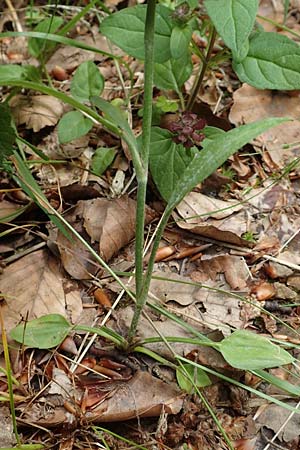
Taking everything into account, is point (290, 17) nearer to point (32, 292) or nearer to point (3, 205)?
point (3, 205)

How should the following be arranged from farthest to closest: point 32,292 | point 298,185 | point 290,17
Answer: point 290,17, point 298,185, point 32,292

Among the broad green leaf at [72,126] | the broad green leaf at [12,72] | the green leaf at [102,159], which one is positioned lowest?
the green leaf at [102,159]

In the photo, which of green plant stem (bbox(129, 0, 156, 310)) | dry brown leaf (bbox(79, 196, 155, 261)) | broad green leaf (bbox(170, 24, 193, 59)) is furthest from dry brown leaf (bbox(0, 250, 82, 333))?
broad green leaf (bbox(170, 24, 193, 59))

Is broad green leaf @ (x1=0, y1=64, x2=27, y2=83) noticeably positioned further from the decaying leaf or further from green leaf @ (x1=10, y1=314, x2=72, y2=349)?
the decaying leaf

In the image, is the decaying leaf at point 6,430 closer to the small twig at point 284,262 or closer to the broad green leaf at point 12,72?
the small twig at point 284,262

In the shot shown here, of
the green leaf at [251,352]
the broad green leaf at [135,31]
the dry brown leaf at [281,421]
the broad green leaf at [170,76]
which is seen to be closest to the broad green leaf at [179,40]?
the broad green leaf at [135,31]

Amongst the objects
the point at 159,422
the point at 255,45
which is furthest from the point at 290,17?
the point at 159,422
